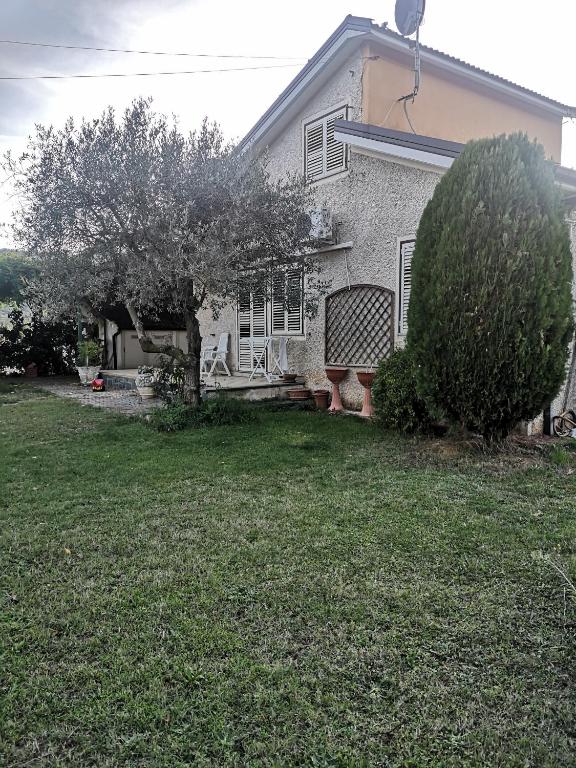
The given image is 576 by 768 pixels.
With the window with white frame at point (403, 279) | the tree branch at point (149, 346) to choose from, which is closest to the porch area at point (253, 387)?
the tree branch at point (149, 346)

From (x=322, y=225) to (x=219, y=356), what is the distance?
546 cm

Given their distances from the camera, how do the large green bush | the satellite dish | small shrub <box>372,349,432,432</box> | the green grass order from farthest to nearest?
the satellite dish, small shrub <box>372,349,432,432</box>, the large green bush, the green grass

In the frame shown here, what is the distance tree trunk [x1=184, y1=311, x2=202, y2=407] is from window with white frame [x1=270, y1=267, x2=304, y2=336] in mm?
1766

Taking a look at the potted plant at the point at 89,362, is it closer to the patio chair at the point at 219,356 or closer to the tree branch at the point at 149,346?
the patio chair at the point at 219,356

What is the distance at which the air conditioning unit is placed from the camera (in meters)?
11.3

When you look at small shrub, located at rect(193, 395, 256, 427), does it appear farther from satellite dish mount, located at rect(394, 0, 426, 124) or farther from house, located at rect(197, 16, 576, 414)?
satellite dish mount, located at rect(394, 0, 426, 124)

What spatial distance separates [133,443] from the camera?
8398 mm

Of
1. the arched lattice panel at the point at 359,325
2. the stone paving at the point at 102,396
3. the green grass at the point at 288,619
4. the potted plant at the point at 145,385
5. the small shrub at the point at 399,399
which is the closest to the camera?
the green grass at the point at 288,619

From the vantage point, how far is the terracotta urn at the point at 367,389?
33.2ft

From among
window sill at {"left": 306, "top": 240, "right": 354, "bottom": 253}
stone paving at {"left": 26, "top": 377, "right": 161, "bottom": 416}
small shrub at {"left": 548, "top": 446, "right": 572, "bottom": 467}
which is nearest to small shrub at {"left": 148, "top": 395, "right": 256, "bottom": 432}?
stone paving at {"left": 26, "top": 377, "right": 161, "bottom": 416}

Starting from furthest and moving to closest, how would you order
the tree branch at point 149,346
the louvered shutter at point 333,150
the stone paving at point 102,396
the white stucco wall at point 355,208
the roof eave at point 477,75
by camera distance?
the stone paving at point 102,396
the louvered shutter at point 333,150
the roof eave at point 477,75
the white stucco wall at point 355,208
the tree branch at point 149,346

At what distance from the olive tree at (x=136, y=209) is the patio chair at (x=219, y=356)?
5.93 metres

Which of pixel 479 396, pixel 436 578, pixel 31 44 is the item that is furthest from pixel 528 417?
pixel 31 44

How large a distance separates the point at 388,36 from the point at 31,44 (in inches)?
305
